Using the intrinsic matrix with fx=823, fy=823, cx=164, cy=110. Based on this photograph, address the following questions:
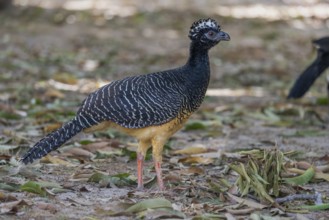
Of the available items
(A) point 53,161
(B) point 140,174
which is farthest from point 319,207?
(A) point 53,161

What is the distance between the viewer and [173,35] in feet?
60.8

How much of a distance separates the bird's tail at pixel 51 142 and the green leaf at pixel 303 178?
6.09 feet

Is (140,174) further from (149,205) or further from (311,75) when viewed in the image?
(311,75)

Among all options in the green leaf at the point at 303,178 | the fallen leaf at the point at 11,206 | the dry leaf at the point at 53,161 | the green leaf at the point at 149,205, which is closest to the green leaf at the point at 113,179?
the dry leaf at the point at 53,161

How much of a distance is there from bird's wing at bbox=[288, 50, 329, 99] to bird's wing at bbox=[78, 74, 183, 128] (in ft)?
15.8

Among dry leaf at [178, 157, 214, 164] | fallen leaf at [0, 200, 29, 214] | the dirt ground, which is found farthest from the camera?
dry leaf at [178, 157, 214, 164]

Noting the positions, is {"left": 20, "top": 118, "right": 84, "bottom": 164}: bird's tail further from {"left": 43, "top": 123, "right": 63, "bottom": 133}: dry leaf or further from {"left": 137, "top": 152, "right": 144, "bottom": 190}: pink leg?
{"left": 43, "top": 123, "right": 63, "bottom": 133}: dry leaf

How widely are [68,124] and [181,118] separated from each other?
39.0 inches

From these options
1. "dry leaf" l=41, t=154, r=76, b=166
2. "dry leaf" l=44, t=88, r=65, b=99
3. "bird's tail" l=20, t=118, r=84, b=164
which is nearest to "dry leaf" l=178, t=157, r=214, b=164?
"dry leaf" l=41, t=154, r=76, b=166

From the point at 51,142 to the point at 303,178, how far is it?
2.23m

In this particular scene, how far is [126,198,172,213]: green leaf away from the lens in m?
6.09

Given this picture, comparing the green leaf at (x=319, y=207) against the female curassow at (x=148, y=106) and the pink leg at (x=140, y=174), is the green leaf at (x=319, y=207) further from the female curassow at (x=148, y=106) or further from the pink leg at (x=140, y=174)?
the pink leg at (x=140, y=174)

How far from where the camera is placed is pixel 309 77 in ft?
38.8

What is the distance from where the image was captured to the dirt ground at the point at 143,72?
21.6 feet
